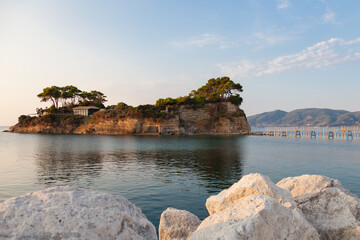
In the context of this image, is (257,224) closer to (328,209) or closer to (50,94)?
(328,209)

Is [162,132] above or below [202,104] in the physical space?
below

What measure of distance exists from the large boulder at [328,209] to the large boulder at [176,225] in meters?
3.50

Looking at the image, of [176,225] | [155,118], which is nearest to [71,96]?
[155,118]

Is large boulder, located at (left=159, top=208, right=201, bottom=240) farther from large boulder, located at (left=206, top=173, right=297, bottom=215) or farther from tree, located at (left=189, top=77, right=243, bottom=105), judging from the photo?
tree, located at (left=189, top=77, right=243, bottom=105)

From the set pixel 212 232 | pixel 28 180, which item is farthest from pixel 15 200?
pixel 28 180

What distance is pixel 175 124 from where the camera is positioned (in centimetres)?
10731

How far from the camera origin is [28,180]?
22.3 metres

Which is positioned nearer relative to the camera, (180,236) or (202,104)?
(180,236)

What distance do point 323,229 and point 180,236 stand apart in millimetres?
4072

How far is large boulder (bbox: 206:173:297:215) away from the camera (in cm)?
623

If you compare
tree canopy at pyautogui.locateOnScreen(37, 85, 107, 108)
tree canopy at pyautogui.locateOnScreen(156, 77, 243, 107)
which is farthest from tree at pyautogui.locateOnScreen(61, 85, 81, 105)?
tree canopy at pyautogui.locateOnScreen(156, 77, 243, 107)

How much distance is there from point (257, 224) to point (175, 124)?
338 ft

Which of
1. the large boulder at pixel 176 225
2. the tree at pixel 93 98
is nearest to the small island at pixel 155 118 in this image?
the tree at pixel 93 98

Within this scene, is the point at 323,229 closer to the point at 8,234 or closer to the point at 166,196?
the point at 8,234
